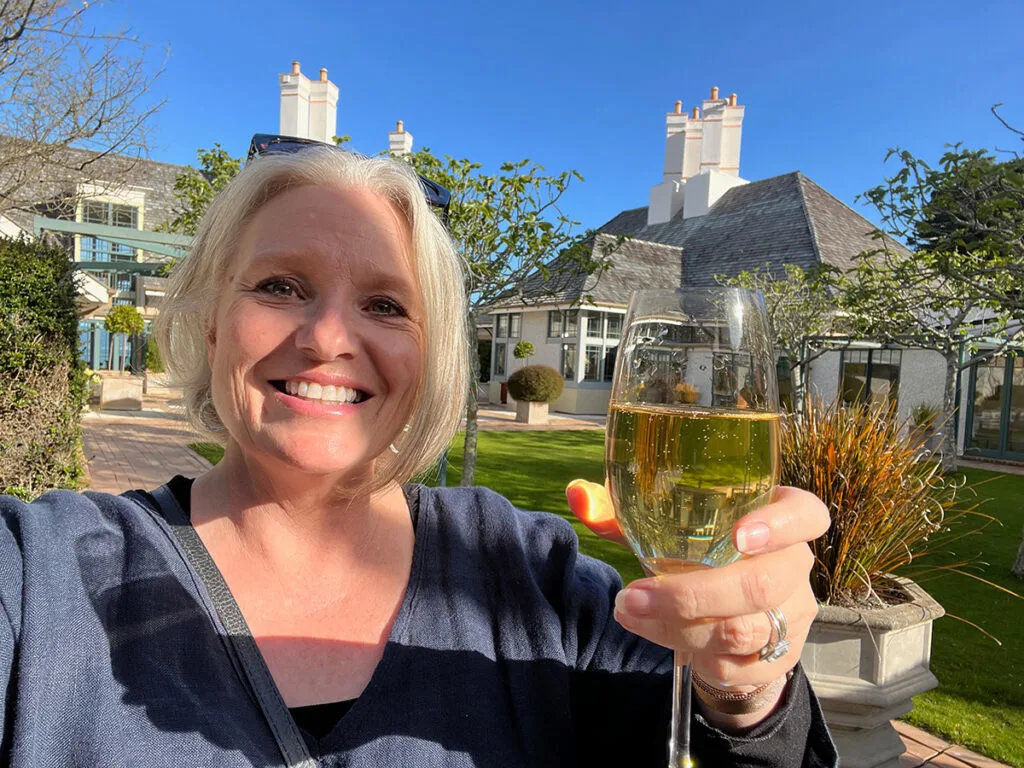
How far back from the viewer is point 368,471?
1461mm

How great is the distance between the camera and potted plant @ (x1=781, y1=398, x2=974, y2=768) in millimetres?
2857

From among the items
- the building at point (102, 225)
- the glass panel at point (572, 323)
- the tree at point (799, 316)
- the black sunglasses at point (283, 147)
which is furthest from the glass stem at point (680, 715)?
the glass panel at point (572, 323)

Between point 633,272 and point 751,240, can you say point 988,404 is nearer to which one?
point 751,240

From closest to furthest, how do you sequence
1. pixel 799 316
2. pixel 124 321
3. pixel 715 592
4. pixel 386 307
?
pixel 715 592 < pixel 386 307 < pixel 799 316 < pixel 124 321

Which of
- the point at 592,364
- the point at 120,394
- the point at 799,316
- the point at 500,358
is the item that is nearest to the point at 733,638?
the point at 799,316

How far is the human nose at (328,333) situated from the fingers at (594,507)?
54cm

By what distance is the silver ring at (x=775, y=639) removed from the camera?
82cm

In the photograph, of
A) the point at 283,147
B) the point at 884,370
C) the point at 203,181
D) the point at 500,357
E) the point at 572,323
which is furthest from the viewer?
the point at 500,357

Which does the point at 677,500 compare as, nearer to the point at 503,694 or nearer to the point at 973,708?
the point at 503,694

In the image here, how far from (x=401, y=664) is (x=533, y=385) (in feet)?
53.4

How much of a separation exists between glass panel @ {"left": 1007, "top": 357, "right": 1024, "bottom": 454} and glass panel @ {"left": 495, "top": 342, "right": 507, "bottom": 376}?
1569 centimetres

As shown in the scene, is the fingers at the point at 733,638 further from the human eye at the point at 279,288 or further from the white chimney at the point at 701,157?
the white chimney at the point at 701,157

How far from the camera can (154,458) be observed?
938cm

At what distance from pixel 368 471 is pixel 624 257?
23.1 m
